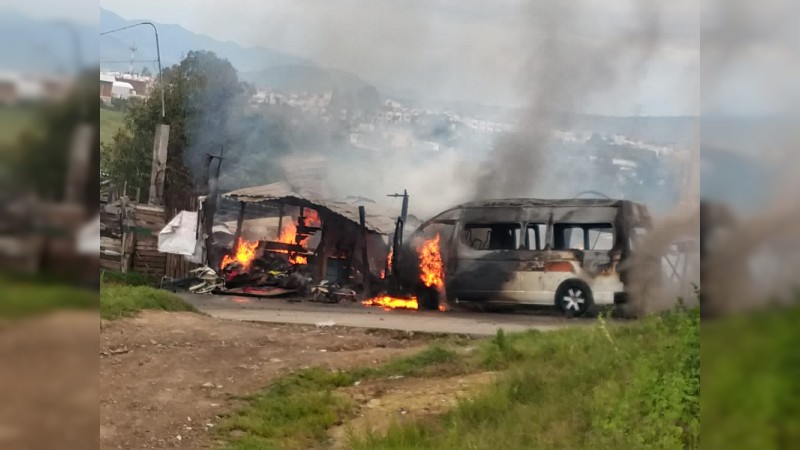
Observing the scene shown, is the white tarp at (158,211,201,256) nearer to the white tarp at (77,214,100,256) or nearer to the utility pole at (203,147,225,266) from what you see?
the utility pole at (203,147,225,266)

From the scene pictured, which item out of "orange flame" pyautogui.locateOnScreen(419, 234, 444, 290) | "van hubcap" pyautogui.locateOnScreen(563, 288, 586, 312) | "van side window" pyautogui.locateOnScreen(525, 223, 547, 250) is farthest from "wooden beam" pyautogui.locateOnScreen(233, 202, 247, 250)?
"van hubcap" pyautogui.locateOnScreen(563, 288, 586, 312)

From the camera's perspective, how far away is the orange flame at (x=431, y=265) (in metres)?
4.17

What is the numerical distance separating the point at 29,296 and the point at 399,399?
199 cm

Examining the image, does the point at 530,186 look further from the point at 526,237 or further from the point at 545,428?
the point at 545,428

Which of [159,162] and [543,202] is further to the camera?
[159,162]

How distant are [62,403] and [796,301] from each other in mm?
3799

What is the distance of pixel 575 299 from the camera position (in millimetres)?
4098

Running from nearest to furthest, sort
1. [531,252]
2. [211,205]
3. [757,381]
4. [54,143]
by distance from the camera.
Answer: [757,381] < [54,143] < [531,252] < [211,205]

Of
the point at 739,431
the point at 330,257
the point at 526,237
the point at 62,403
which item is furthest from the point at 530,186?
the point at 62,403

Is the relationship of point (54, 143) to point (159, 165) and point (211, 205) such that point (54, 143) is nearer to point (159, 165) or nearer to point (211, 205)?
point (159, 165)

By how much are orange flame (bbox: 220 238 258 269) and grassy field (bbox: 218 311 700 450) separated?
72 centimetres

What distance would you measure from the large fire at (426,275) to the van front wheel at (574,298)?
639 millimetres

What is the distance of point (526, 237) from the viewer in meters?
4.12

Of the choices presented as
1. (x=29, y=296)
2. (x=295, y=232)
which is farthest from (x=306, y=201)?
(x=29, y=296)
